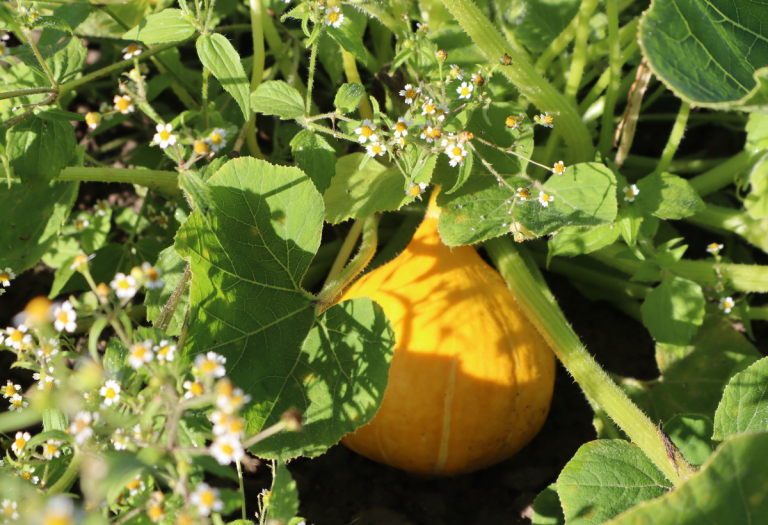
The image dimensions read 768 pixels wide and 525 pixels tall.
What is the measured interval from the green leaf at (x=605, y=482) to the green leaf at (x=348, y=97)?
3.04 ft

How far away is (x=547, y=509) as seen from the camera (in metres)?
1.50

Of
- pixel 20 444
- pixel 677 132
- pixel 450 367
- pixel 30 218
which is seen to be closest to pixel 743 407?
pixel 450 367

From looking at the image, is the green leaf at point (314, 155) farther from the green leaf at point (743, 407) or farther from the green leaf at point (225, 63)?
the green leaf at point (743, 407)

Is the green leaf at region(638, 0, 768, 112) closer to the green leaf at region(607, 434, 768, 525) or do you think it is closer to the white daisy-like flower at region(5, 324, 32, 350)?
the green leaf at region(607, 434, 768, 525)

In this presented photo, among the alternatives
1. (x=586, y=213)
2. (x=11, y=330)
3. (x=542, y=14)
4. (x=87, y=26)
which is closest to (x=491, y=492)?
(x=586, y=213)

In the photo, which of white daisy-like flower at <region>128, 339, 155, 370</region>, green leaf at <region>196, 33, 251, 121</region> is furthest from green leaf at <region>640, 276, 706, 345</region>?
white daisy-like flower at <region>128, 339, 155, 370</region>

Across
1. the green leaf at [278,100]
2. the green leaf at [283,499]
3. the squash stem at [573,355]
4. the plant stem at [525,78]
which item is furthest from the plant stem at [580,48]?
the green leaf at [283,499]

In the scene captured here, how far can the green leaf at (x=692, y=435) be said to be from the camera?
4.71ft

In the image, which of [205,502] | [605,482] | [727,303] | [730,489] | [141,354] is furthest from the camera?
[727,303]

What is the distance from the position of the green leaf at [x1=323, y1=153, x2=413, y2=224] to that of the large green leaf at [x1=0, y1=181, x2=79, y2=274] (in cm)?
77

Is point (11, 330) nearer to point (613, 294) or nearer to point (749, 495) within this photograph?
point (749, 495)

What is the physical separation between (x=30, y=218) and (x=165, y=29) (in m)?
0.81

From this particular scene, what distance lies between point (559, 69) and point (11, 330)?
176cm

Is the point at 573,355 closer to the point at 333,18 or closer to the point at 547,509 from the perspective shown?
the point at 547,509
